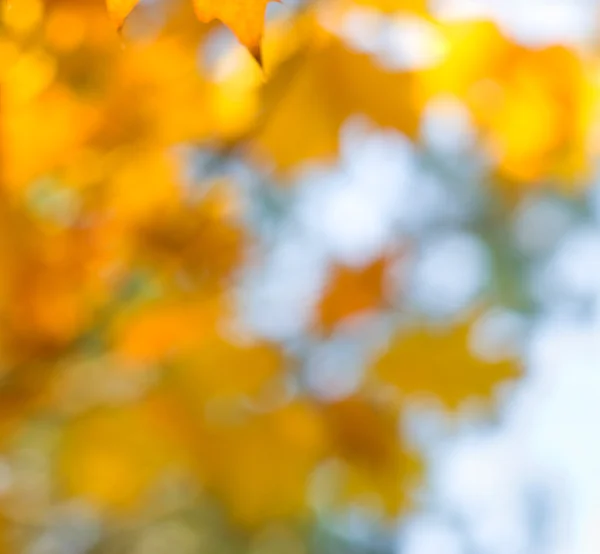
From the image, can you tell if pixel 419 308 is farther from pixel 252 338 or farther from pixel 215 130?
pixel 215 130

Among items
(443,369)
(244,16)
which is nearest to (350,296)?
(443,369)

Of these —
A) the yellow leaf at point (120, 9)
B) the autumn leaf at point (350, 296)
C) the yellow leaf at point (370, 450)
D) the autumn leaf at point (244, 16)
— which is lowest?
the yellow leaf at point (120, 9)

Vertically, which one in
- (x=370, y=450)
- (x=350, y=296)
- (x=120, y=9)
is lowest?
(x=120, y=9)

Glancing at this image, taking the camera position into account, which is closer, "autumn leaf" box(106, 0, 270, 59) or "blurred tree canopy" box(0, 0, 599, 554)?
"autumn leaf" box(106, 0, 270, 59)

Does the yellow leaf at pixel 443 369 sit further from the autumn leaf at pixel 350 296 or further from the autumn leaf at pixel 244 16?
the autumn leaf at pixel 244 16

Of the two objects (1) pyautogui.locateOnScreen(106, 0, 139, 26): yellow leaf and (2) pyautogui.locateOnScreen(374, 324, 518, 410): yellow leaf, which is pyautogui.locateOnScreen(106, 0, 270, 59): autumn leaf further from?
(2) pyautogui.locateOnScreen(374, 324, 518, 410): yellow leaf

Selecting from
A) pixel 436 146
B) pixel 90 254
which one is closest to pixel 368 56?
pixel 90 254

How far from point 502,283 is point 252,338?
1.63 meters

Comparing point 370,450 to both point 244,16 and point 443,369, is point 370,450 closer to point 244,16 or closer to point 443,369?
point 443,369

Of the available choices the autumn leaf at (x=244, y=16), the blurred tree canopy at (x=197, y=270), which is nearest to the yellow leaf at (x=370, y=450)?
the blurred tree canopy at (x=197, y=270)

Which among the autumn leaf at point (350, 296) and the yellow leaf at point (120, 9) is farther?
the autumn leaf at point (350, 296)

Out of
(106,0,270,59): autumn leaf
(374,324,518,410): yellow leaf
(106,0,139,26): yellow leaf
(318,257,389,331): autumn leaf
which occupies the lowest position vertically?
(106,0,139,26): yellow leaf

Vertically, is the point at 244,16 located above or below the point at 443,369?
below

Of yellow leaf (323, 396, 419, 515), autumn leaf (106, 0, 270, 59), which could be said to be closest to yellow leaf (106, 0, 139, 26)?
autumn leaf (106, 0, 270, 59)
